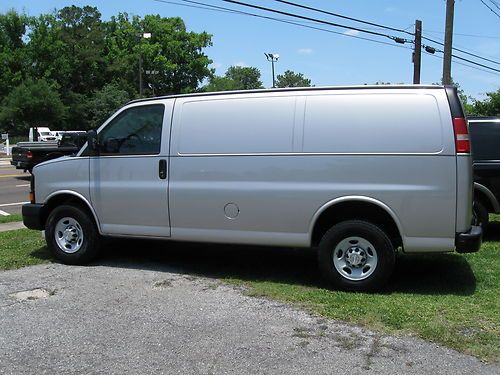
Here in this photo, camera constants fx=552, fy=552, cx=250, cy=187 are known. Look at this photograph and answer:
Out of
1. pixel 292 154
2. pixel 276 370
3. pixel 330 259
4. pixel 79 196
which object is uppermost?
pixel 292 154

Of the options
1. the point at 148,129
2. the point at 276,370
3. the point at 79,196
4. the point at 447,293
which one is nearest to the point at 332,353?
the point at 276,370

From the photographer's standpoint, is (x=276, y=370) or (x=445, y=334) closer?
(x=276, y=370)

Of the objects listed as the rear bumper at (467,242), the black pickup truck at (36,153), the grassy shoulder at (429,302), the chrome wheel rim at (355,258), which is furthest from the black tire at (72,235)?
the black pickup truck at (36,153)

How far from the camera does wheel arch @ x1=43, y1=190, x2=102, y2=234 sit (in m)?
6.81

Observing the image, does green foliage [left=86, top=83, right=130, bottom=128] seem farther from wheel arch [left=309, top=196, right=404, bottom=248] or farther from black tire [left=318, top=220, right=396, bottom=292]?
black tire [left=318, top=220, right=396, bottom=292]

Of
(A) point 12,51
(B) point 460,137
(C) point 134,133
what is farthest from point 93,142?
(A) point 12,51

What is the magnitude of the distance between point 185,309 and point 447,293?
2617mm

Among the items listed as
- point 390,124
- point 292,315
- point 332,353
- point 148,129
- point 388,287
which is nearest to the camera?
point 332,353

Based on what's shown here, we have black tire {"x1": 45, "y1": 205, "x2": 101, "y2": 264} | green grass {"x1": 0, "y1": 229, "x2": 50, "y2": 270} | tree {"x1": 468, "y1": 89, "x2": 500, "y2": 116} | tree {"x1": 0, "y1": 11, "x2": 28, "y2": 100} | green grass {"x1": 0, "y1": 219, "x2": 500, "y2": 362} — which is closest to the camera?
green grass {"x1": 0, "y1": 219, "x2": 500, "y2": 362}

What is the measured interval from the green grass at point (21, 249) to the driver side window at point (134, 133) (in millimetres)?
1804

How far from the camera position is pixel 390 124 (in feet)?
17.7

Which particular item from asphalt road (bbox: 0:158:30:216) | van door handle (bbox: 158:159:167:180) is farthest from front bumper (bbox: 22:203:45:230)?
asphalt road (bbox: 0:158:30:216)

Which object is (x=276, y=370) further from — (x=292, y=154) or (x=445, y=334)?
(x=292, y=154)

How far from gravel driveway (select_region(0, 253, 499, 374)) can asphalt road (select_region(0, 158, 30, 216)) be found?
7579mm
